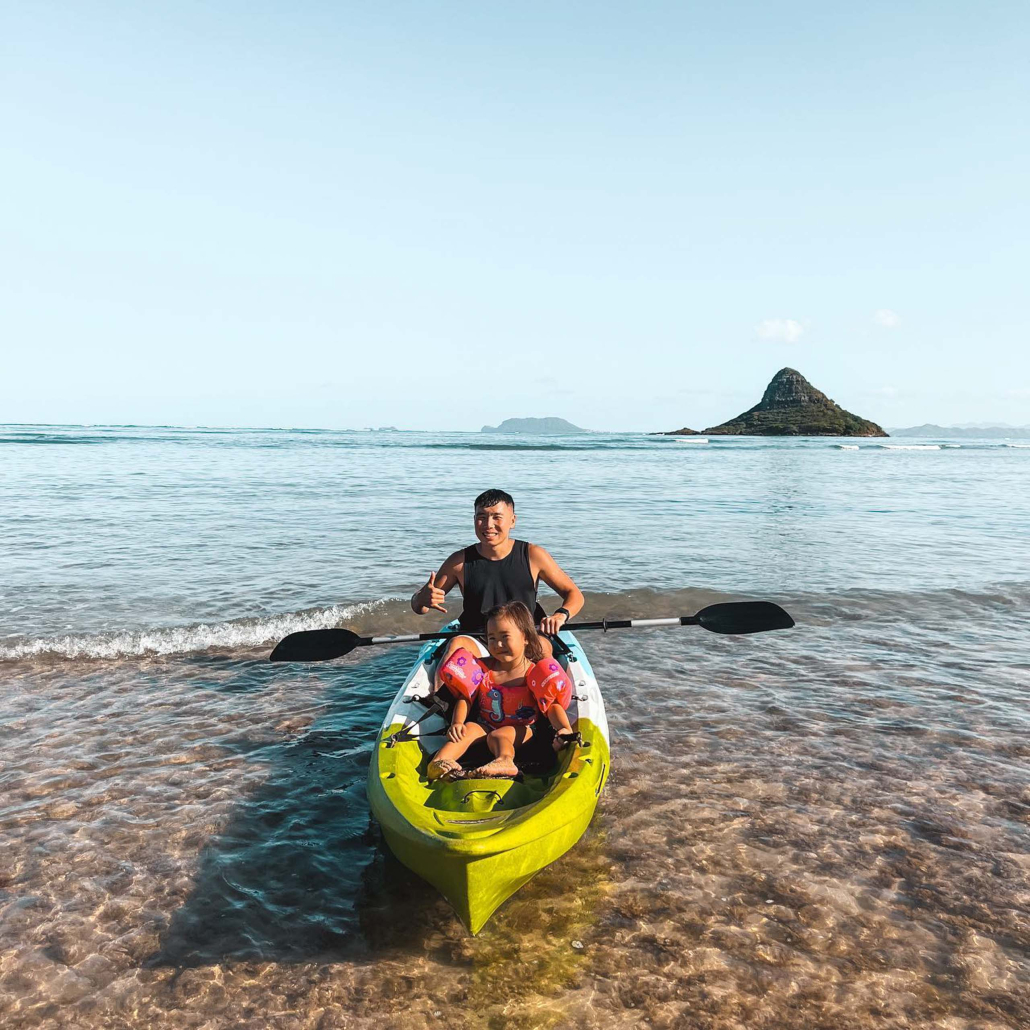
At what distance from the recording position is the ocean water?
3672 millimetres

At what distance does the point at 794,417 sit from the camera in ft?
413

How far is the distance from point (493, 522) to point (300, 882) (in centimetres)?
285

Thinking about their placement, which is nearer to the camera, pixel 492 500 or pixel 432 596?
pixel 492 500

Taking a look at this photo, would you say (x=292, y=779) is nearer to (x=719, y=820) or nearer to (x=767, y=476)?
(x=719, y=820)

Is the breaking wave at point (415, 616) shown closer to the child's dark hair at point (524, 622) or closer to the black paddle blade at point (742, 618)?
the black paddle blade at point (742, 618)

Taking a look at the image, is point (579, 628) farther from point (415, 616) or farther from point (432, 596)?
point (415, 616)

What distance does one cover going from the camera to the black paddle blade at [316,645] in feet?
23.0

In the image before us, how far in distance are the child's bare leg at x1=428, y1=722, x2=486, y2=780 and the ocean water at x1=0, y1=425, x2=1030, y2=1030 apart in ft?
2.15

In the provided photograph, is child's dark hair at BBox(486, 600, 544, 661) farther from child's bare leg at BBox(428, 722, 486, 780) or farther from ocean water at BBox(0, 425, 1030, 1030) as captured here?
ocean water at BBox(0, 425, 1030, 1030)

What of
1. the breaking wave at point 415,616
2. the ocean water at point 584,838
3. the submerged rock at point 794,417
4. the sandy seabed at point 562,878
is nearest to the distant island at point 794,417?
the submerged rock at point 794,417

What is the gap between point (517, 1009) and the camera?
3533 mm

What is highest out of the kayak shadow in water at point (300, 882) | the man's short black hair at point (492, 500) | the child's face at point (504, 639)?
the man's short black hair at point (492, 500)

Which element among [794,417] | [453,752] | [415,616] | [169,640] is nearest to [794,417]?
[794,417]

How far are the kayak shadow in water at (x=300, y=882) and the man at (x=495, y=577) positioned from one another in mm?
1454
